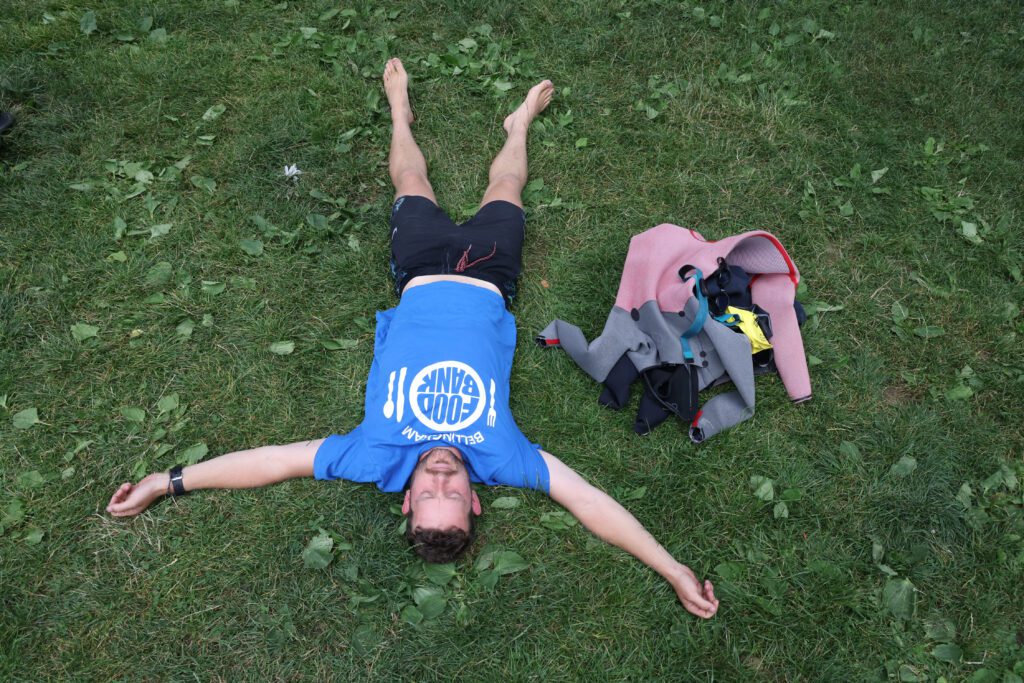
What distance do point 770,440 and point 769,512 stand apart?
49 centimetres

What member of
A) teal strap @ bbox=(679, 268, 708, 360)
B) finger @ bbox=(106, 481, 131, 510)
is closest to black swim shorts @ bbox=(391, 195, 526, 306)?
teal strap @ bbox=(679, 268, 708, 360)

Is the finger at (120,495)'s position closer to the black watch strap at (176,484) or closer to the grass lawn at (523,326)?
the grass lawn at (523,326)

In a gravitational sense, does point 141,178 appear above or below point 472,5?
below

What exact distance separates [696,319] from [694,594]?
1.73 m

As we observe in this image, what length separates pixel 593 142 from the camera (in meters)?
5.43

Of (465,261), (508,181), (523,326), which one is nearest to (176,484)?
(465,261)

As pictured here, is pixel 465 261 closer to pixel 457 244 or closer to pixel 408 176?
pixel 457 244

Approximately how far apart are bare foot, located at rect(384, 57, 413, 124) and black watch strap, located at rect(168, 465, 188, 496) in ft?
10.6

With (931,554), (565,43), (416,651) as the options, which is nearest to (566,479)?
(416,651)

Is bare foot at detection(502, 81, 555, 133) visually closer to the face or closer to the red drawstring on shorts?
the red drawstring on shorts

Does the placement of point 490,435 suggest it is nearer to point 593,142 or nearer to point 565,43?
point 593,142

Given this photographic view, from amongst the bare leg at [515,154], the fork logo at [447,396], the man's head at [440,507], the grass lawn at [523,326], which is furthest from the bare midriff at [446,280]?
the man's head at [440,507]

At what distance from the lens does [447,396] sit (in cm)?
388

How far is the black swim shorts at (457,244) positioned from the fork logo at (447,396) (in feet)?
2.78
